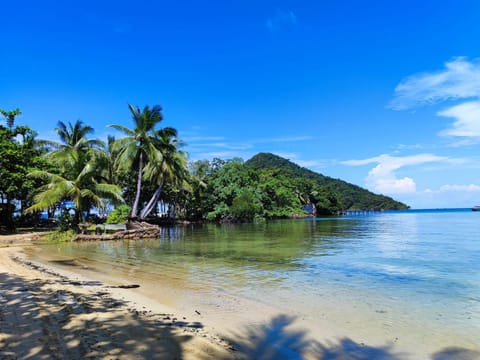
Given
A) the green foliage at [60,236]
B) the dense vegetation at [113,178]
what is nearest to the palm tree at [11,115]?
the dense vegetation at [113,178]

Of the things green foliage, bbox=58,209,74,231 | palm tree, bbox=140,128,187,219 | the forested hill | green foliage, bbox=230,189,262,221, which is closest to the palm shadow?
green foliage, bbox=58,209,74,231

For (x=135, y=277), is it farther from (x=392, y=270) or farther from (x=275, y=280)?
(x=392, y=270)

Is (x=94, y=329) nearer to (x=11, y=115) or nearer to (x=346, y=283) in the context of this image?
(x=346, y=283)

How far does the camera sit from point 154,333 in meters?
4.59

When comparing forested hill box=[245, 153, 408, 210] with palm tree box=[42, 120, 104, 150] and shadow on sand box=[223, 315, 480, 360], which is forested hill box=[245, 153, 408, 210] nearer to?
palm tree box=[42, 120, 104, 150]

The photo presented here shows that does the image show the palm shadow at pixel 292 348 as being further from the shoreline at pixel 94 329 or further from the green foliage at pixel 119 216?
the green foliage at pixel 119 216

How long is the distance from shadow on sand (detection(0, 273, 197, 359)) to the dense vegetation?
732 inches

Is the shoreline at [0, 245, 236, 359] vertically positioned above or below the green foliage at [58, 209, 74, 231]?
below

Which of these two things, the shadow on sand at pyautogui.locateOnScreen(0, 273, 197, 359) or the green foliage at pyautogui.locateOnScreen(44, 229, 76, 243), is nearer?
the shadow on sand at pyautogui.locateOnScreen(0, 273, 197, 359)

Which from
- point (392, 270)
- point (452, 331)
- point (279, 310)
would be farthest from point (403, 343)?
point (392, 270)

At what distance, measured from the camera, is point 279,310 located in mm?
6531

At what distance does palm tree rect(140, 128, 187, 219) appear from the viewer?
28.8 metres

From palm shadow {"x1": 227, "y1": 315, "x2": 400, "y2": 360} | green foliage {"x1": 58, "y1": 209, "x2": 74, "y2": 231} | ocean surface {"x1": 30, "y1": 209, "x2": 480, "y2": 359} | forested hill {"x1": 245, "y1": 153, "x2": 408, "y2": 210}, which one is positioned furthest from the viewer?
forested hill {"x1": 245, "y1": 153, "x2": 408, "y2": 210}

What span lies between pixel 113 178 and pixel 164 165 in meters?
11.0
